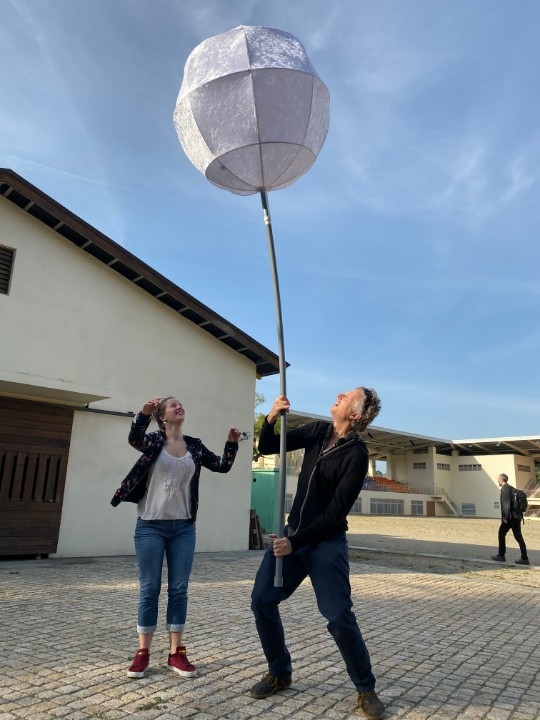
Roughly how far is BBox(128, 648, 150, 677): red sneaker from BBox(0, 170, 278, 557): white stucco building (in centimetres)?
622

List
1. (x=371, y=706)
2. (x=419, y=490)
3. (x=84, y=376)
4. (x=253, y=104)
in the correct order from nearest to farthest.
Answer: (x=371, y=706)
(x=253, y=104)
(x=84, y=376)
(x=419, y=490)

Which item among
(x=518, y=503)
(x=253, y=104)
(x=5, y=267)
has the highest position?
(x=5, y=267)

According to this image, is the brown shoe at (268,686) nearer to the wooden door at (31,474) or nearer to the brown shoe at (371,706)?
the brown shoe at (371,706)

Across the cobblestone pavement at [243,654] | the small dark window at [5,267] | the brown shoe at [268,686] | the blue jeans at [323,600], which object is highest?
the small dark window at [5,267]

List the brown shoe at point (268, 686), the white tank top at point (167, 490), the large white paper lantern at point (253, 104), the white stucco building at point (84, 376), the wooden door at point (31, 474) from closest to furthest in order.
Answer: the brown shoe at point (268, 686), the large white paper lantern at point (253, 104), the white tank top at point (167, 490), the wooden door at point (31, 474), the white stucco building at point (84, 376)

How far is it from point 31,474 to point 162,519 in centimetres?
713

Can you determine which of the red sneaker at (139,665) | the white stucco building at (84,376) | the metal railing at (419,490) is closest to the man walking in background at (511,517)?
the white stucco building at (84,376)

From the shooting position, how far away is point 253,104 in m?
3.63

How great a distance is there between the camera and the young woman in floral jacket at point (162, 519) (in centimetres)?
378

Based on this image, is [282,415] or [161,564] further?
[161,564]

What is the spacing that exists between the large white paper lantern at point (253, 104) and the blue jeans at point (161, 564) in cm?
248

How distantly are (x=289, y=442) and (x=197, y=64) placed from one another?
257cm

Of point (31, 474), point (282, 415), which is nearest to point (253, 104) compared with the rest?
point (282, 415)

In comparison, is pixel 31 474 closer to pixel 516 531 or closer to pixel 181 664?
pixel 181 664
